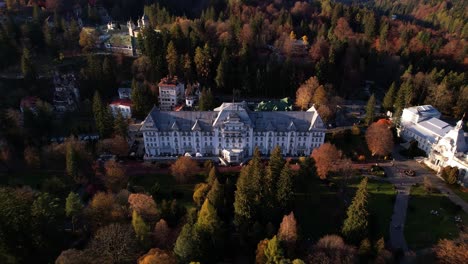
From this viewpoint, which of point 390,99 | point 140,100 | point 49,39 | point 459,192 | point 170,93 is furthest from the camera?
point 49,39

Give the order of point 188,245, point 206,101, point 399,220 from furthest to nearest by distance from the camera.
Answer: point 206,101, point 399,220, point 188,245

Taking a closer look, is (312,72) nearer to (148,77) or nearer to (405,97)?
(405,97)

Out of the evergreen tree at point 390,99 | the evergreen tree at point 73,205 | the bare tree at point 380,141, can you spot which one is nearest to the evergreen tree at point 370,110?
the evergreen tree at point 390,99

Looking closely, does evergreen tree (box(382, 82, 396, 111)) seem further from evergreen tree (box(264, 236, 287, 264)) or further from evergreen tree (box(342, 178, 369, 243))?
evergreen tree (box(264, 236, 287, 264))

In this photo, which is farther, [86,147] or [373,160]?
[373,160]

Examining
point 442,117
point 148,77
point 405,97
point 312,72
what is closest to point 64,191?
point 148,77

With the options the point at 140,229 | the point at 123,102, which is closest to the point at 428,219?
the point at 140,229

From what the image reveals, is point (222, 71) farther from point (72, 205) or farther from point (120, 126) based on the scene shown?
point (72, 205)
